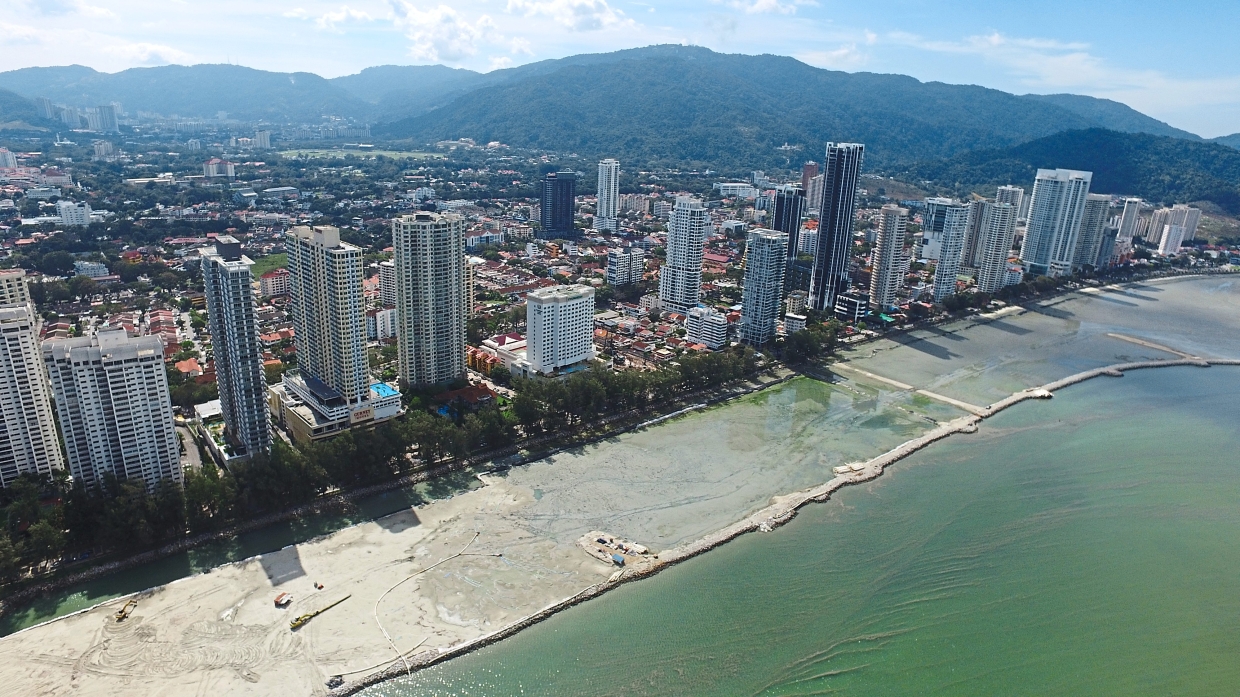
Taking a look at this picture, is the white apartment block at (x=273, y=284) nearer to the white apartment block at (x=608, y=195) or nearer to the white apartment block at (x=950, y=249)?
the white apartment block at (x=608, y=195)

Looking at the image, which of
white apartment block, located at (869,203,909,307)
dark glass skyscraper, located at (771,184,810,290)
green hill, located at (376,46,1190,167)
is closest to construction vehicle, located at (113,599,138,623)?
white apartment block, located at (869,203,909,307)

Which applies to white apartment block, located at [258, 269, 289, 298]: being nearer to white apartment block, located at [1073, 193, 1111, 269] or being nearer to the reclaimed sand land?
the reclaimed sand land

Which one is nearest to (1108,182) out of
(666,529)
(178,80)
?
(666,529)

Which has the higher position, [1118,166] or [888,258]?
[1118,166]

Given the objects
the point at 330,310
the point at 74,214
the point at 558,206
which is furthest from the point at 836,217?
the point at 74,214

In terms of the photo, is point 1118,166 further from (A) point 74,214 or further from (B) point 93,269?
(A) point 74,214

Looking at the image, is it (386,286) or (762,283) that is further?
(386,286)

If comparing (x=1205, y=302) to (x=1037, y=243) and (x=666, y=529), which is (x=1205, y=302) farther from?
(x=666, y=529)
